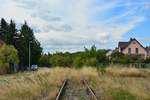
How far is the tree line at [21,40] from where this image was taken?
325ft

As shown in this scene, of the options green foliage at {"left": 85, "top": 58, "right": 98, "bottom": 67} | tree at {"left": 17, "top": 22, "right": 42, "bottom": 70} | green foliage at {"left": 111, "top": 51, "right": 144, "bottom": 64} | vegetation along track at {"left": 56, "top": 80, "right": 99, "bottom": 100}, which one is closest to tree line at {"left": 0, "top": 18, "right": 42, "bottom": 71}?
tree at {"left": 17, "top": 22, "right": 42, "bottom": 70}

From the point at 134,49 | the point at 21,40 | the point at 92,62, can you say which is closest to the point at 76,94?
the point at 92,62

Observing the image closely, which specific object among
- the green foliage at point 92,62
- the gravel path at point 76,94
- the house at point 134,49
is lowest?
the gravel path at point 76,94

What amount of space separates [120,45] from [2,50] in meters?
67.5

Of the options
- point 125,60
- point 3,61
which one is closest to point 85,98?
point 3,61

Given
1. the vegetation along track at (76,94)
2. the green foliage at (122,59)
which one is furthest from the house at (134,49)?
the vegetation along track at (76,94)

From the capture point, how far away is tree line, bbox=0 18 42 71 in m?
99.1

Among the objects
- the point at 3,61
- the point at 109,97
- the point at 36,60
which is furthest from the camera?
the point at 36,60

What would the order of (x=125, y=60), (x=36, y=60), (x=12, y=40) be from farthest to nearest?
1. (x=36, y=60)
2. (x=12, y=40)
3. (x=125, y=60)

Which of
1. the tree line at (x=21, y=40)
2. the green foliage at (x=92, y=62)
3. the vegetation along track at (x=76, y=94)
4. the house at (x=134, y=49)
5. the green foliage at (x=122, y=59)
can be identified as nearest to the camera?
the vegetation along track at (x=76, y=94)

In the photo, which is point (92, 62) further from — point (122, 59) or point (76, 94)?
point (76, 94)

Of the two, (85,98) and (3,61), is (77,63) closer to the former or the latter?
(3,61)

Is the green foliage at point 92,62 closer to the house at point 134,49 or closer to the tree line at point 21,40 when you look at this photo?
the tree line at point 21,40

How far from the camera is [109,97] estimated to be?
17484 mm
